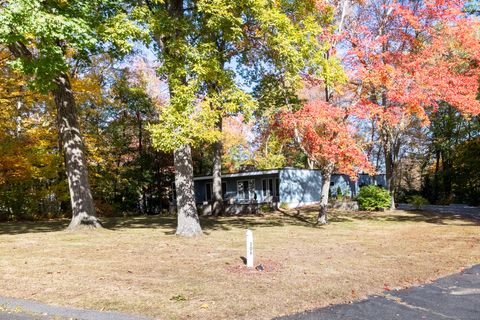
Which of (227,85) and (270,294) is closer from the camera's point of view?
(270,294)

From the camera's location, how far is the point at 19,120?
29766 mm

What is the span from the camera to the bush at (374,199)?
101ft

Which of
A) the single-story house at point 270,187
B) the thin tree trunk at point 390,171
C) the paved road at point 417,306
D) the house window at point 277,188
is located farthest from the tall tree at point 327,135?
the house window at point 277,188

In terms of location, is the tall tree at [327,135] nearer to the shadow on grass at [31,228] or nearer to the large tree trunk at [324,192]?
the large tree trunk at [324,192]

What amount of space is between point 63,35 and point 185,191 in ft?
22.2

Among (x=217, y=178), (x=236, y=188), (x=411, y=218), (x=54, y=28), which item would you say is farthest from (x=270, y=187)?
(x=54, y=28)

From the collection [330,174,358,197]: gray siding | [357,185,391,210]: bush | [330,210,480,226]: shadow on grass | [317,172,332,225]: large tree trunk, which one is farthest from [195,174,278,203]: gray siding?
[317,172,332,225]: large tree trunk

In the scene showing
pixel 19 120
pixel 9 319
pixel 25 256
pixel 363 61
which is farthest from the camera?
pixel 19 120

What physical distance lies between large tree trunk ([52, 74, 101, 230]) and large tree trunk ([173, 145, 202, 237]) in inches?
195

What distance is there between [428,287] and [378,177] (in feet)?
143

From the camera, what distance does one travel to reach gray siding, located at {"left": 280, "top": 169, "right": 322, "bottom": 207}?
114 feet

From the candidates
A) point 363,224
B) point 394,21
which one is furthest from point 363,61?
point 363,224

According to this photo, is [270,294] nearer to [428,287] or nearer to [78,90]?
[428,287]

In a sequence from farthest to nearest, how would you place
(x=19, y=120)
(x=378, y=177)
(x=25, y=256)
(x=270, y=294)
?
(x=378, y=177) < (x=19, y=120) < (x=25, y=256) < (x=270, y=294)
